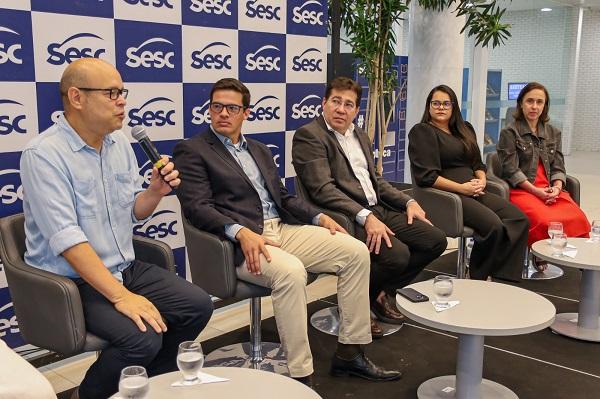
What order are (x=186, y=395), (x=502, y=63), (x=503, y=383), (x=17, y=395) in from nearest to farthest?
1. (x=17, y=395)
2. (x=186, y=395)
3. (x=503, y=383)
4. (x=502, y=63)

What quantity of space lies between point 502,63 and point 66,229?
9.25 meters

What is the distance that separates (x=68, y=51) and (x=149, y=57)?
44 centimetres

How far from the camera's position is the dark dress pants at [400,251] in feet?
10.1

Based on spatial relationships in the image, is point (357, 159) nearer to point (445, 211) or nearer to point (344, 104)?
point (344, 104)

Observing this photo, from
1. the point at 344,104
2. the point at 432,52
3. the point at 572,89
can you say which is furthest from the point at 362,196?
the point at 572,89

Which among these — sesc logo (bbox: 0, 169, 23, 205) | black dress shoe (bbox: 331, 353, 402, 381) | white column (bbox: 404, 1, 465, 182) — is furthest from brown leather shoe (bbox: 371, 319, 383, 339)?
white column (bbox: 404, 1, 465, 182)

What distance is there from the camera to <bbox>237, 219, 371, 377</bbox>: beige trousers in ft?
8.14

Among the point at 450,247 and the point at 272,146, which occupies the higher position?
the point at 272,146

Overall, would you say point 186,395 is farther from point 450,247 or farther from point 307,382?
point 450,247

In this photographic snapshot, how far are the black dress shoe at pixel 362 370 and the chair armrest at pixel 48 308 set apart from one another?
121cm

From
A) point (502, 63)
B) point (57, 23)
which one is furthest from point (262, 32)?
point (502, 63)

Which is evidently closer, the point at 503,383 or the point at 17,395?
the point at 17,395

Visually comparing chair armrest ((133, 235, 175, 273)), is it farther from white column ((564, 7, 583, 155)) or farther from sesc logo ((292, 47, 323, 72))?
white column ((564, 7, 583, 155))

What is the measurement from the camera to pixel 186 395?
1485mm
